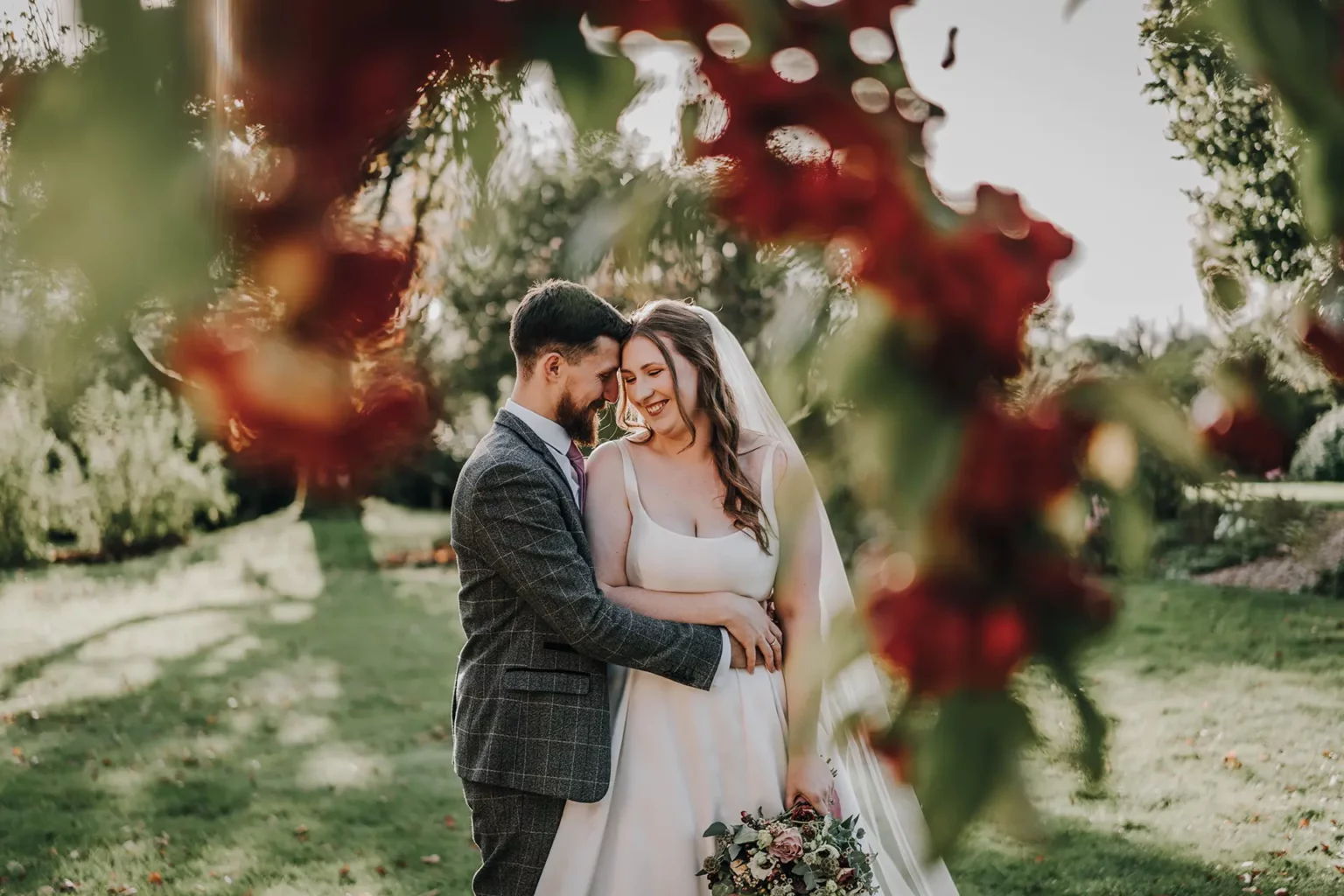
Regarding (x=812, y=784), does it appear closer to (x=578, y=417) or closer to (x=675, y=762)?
(x=675, y=762)

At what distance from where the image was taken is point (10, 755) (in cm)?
753

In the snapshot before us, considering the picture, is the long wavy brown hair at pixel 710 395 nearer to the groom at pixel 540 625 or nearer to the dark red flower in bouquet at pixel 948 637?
the groom at pixel 540 625

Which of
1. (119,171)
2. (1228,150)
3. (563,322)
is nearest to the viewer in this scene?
(119,171)

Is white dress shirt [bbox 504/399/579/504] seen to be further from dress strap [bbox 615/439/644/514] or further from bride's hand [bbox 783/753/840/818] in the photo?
bride's hand [bbox 783/753/840/818]

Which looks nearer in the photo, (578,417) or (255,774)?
→ (578,417)

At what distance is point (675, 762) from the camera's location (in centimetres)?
298

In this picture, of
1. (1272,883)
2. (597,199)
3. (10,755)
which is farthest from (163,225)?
(10,755)

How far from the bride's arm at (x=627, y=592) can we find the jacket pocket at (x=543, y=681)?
0.22m

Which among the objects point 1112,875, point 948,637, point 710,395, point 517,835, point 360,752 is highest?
point 948,637

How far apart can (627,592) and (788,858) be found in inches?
28.2

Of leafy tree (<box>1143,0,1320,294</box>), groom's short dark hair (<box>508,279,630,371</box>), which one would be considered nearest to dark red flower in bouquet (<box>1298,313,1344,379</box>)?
leafy tree (<box>1143,0,1320,294</box>)

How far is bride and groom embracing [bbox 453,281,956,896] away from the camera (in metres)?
2.85

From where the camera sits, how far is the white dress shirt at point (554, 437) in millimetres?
2967

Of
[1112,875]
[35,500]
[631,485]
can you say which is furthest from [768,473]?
[35,500]
